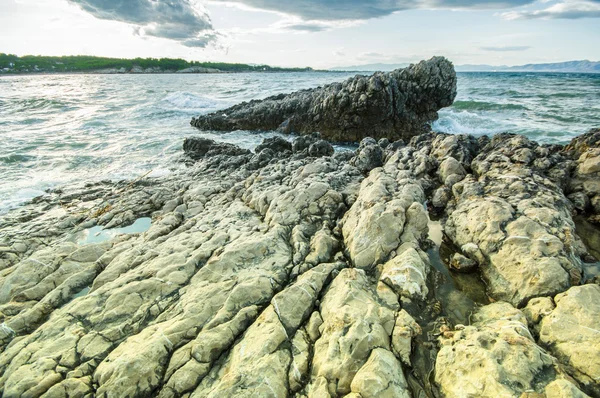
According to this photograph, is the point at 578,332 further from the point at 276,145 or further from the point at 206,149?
the point at 206,149

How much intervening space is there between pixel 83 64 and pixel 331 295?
659 ft

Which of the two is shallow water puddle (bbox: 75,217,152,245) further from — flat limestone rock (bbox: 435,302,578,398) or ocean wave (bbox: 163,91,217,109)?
ocean wave (bbox: 163,91,217,109)

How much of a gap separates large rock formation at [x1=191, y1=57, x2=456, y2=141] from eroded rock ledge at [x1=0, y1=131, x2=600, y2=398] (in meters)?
12.6

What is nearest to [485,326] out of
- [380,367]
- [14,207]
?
[380,367]

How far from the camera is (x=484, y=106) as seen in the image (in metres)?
30.9

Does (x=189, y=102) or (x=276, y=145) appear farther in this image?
(x=189, y=102)

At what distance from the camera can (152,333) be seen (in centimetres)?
505

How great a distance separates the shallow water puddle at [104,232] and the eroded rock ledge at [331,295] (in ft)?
0.55

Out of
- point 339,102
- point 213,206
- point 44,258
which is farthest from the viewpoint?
point 339,102

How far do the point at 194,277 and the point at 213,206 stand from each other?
414 cm

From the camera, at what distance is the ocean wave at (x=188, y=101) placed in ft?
132

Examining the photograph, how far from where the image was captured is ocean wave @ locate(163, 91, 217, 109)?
40094mm

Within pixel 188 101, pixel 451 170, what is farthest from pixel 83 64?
pixel 451 170

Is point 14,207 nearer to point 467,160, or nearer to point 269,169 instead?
point 269,169
